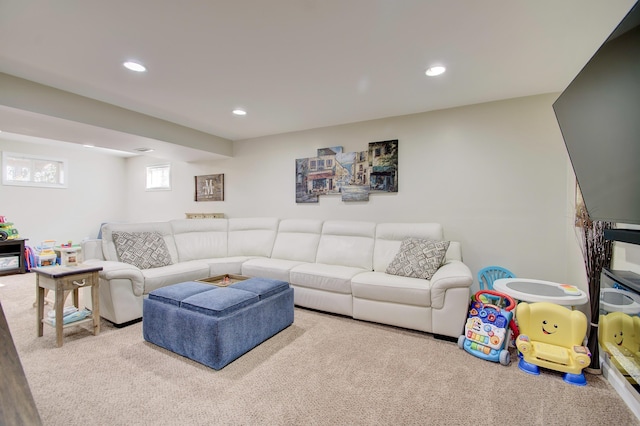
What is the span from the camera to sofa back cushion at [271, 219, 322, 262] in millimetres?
4035

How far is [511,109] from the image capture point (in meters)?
3.18

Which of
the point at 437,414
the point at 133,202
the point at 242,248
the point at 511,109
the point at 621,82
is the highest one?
the point at 511,109

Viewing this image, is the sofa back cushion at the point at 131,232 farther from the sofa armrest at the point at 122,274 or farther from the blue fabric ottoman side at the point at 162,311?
the blue fabric ottoman side at the point at 162,311

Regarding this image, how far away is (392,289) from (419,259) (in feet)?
1.61

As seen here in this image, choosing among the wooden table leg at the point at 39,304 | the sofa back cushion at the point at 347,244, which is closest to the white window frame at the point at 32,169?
the wooden table leg at the point at 39,304

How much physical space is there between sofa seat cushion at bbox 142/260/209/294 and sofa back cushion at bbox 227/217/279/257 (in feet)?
2.52

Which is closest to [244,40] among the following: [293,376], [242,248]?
[293,376]

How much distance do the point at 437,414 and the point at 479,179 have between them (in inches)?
100

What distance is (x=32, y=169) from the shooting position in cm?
555

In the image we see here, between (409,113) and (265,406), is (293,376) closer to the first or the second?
(265,406)

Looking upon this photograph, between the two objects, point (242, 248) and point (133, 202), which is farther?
point (133, 202)

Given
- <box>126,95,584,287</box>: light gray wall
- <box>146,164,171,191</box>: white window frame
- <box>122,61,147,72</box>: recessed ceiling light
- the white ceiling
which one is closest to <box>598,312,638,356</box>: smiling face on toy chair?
<box>126,95,584,287</box>: light gray wall

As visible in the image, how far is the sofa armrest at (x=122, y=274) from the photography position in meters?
2.80

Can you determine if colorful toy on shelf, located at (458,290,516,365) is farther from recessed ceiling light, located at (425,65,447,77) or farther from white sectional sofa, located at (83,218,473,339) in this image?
recessed ceiling light, located at (425,65,447,77)
